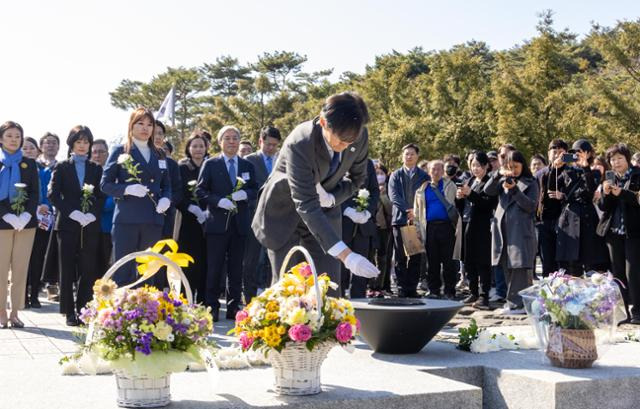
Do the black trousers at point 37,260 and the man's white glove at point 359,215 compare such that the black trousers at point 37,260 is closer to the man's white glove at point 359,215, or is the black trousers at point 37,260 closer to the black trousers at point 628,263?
the man's white glove at point 359,215

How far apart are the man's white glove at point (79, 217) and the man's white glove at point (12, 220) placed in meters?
0.55

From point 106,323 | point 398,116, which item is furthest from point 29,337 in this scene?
point 398,116

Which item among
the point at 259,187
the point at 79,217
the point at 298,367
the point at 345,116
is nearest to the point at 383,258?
the point at 259,187

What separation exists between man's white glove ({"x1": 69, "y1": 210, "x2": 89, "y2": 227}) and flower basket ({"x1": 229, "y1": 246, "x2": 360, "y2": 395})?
14.1 feet

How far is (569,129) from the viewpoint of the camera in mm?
24016

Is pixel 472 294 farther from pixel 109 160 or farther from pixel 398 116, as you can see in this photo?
pixel 398 116

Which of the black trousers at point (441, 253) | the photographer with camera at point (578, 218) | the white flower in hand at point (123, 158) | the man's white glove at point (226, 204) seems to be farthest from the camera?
the black trousers at point (441, 253)

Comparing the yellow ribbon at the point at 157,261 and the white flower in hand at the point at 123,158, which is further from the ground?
the white flower in hand at the point at 123,158

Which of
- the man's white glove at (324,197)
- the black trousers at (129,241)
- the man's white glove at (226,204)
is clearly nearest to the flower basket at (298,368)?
the man's white glove at (324,197)

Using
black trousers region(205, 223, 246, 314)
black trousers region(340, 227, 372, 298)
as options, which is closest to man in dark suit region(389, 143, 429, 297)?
black trousers region(340, 227, 372, 298)

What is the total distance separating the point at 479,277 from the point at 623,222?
2.30 meters

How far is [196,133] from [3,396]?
5786 mm

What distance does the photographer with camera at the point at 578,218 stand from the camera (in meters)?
9.03

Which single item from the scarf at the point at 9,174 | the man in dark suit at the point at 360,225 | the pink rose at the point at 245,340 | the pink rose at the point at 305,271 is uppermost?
the scarf at the point at 9,174
